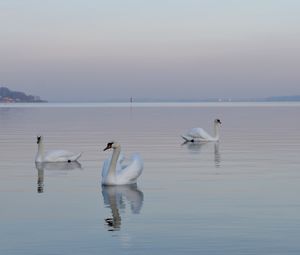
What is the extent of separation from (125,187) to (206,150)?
41.8ft

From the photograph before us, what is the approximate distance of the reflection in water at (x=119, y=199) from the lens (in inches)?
512

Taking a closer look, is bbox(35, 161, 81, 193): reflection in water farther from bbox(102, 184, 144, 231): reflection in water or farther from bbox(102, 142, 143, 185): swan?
bbox(102, 184, 144, 231): reflection in water

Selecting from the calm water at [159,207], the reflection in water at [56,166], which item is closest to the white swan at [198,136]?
the calm water at [159,207]

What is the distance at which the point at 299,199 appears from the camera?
15.1 metres

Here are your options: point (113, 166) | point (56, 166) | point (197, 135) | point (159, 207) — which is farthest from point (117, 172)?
point (197, 135)

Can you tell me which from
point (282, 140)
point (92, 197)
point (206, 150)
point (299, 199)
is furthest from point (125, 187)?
point (282, 140)

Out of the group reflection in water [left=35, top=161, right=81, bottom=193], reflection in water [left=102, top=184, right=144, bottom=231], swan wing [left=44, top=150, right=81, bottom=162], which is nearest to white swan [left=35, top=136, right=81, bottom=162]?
swan wing [left=44, top=150, right=81, bottom=162]

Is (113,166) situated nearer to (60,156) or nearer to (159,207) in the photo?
(159,207)

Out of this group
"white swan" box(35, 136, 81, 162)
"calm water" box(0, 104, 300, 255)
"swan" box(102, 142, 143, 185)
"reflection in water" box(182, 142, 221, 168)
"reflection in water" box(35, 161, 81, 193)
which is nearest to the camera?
"calm water" box(0, 104, 300, 255)

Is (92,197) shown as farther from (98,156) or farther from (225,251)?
(98,156)

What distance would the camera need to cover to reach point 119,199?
15812 mm

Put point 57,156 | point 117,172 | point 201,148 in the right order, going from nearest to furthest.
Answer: point 117,172 → point 57,156 → point 201,148

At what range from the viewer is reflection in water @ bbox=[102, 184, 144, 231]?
13.0 meters

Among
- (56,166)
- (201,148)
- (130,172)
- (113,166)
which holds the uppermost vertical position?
(201,148)
